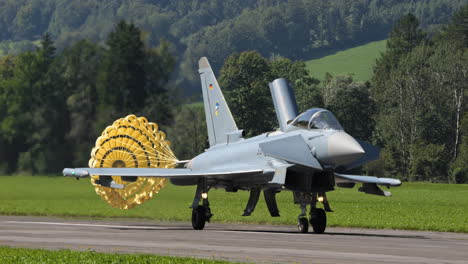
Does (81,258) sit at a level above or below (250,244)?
above

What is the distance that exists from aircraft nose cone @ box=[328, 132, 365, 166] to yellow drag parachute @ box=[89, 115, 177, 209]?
11607 millimetres

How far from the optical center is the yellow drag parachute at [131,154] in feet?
112

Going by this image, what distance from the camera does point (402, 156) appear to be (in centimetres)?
8731

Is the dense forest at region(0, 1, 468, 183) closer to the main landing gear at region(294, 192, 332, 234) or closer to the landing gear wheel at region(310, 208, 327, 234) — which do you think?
the main landing gear at region(294, 192, 332, 234)

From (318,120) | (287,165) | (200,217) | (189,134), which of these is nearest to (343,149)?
(318,120)

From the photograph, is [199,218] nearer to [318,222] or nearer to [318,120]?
[318,222]

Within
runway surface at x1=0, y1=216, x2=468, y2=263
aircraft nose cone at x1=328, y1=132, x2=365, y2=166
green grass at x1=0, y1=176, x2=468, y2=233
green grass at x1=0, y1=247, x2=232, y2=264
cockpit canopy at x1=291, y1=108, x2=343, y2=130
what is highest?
cockpit canopy at x1=291, y1=108, x2=343, y2=130

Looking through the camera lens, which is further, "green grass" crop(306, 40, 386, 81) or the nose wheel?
"green grass" crop(306, 40, 386, 81)

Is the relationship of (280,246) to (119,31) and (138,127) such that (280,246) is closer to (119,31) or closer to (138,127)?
(138,127)

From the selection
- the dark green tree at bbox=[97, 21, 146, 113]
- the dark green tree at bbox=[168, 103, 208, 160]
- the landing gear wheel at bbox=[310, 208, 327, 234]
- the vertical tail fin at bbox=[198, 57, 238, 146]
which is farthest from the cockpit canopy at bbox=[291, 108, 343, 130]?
the dark green tree at bbox=[168, 103, 208, 160]

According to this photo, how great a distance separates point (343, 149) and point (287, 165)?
6.21 ft

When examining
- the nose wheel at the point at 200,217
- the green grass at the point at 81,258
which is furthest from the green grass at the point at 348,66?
the green grass at the point at 81,258

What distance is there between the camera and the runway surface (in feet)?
56.1

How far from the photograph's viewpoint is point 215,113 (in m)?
30.8
